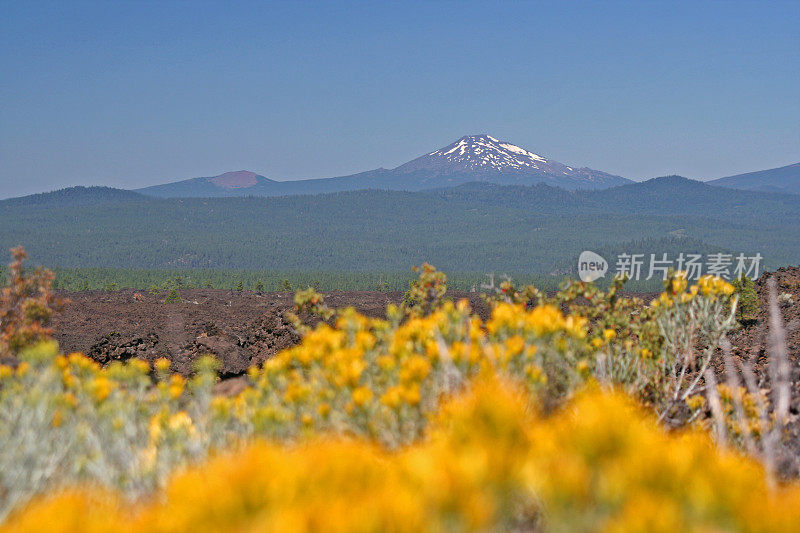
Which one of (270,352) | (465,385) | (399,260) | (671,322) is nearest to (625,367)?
(671,322)

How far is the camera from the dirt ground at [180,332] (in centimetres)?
1318

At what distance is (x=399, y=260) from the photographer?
160375mm

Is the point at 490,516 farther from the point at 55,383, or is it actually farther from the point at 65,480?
the point at 55,383

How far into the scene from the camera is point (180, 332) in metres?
19.0

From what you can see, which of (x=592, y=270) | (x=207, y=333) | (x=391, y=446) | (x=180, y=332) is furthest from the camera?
(x=180, y=332)

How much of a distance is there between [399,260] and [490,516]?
159214 mm

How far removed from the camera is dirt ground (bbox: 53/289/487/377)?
13180mm

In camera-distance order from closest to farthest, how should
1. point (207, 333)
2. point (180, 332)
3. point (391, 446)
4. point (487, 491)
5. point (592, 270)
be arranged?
1. point (487, 491)
2. point (391, 446)
3. point (592, 270)
4. point (207, 333)
5. point (180, 332)

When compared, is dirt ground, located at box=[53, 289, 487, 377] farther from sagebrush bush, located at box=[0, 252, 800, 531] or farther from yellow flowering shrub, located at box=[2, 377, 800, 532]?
yellow flowering shrub, located at box=[2, 377, 800, 532]

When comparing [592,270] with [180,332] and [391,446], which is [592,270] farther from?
[180,332]

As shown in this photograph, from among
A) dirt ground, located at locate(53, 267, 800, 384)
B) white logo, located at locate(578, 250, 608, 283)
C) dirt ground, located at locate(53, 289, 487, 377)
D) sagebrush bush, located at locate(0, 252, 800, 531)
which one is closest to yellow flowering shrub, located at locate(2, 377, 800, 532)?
sagebrush bush, located at locate(0, 252, 800, 531)

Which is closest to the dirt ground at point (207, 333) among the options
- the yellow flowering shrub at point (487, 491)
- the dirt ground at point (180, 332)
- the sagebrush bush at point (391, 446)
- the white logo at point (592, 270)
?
the dirt ground at point (180, 332)

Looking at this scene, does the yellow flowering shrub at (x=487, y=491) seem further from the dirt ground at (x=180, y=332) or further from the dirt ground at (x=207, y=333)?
the dirt ground at (x=180, y=332)

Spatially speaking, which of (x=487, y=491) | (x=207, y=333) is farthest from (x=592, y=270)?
(x=207, y=333)
